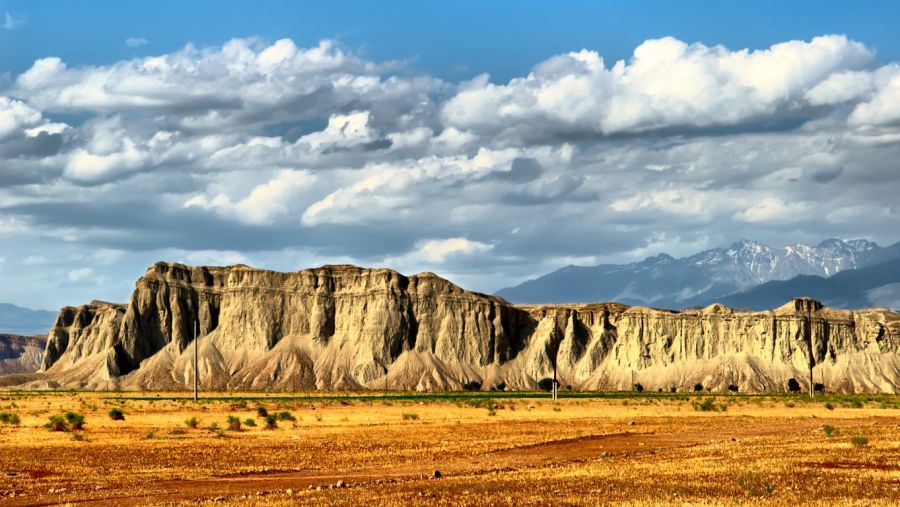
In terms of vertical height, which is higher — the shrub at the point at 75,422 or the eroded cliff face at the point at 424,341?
the eroded cliff face at the point at 424,341

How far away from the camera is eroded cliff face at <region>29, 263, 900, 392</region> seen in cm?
16638

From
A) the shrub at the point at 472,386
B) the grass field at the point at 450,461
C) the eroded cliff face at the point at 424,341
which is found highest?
the eroded cliff face at the point at 424,341

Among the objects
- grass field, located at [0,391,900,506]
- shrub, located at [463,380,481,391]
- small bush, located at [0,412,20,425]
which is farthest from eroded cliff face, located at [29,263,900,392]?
grass field, located at [0,391,900,506]

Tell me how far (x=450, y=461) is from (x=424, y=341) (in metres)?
141

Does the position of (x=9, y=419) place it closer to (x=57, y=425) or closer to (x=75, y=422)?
(x=75, y=422)

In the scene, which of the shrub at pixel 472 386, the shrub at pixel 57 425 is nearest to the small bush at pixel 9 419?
the shrub at pixel 57 425

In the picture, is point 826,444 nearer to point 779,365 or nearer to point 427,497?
point 427,497

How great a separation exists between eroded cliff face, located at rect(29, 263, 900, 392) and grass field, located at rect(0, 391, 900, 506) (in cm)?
10456

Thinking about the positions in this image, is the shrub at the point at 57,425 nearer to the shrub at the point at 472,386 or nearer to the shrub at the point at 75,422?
the shrub at the point at 75,422

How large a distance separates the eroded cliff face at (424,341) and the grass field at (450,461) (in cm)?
10456

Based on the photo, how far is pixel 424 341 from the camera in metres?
177

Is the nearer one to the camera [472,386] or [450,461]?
[450,461]

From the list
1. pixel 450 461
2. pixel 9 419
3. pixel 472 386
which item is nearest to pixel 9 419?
pixel 9 419

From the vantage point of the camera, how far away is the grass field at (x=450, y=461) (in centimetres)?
2650
